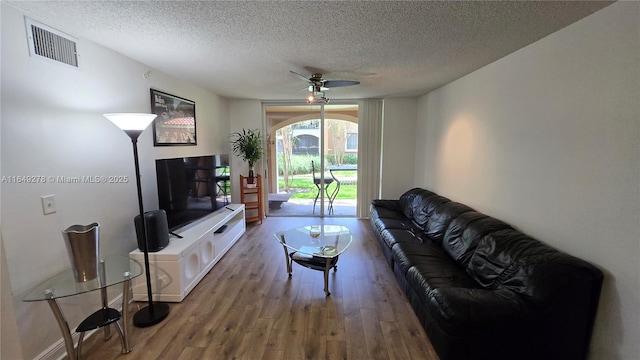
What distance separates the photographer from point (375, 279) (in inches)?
119

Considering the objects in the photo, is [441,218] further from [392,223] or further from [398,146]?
[398,146]

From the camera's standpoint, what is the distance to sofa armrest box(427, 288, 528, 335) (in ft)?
5.39

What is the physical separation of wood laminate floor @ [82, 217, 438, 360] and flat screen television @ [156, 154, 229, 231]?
2.55 feet

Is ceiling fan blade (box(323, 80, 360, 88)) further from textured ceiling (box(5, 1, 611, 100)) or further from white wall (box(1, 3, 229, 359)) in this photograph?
white wall (box(1, 3, 229, 359))

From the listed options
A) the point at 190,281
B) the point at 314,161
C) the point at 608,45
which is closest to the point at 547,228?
the point at 608,45

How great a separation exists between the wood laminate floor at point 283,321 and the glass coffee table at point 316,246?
24 cm

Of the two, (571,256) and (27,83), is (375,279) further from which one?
(27,83)

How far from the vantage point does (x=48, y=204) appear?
1.88 m

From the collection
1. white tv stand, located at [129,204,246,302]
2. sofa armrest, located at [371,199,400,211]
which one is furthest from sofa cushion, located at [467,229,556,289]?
white tv stand, located at [129,204,246,302]

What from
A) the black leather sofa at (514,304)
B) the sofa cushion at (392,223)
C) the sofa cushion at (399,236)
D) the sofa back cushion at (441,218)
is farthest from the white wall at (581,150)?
→ the sofa cushion at (392,223)

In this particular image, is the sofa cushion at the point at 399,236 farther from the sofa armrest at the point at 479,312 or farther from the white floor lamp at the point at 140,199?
the white floor lamp at the point at 140,199

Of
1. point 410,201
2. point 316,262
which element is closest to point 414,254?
point 316,262

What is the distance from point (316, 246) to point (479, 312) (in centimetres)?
172

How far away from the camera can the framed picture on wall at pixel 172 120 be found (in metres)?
3.03
